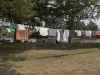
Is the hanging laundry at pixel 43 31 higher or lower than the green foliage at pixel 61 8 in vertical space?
lower

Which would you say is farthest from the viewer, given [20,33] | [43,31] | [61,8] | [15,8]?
[43,31]

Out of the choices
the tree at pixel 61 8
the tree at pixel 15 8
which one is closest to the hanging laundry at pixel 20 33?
the tree at pixel 15 8

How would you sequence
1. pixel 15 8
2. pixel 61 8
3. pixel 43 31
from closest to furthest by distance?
pixel 15 8, pixel 61 8, pixel 43 31

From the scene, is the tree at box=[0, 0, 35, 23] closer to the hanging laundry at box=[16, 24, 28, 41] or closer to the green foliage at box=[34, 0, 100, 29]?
the hanging laundry at box=[16, 24, 28, 41]

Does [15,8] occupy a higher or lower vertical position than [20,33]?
higher

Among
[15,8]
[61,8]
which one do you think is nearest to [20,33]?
[15,8]

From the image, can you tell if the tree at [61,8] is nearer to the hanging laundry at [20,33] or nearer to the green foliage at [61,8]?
the green foliage at [61,8]

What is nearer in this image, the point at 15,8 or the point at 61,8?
the point at 15,8

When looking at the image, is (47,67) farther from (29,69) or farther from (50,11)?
(50,11)

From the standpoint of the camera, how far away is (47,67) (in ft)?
29.2

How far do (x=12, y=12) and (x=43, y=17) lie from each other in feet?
25.6

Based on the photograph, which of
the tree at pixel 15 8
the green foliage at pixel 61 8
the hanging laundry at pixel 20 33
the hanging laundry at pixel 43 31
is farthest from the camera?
the hanging laundry at pixel 43 31

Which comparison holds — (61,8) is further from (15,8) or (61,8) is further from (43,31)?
(15,8)

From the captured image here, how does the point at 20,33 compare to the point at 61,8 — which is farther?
the point at 61,8
